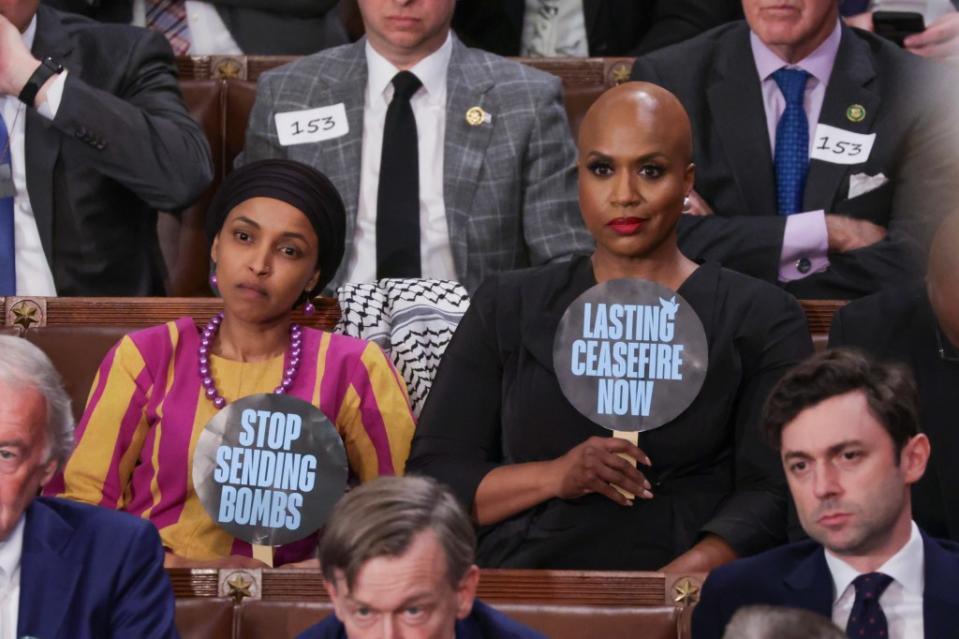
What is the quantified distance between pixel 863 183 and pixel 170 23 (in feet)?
4.94

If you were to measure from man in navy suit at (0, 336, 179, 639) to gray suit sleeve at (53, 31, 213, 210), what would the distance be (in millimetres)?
956

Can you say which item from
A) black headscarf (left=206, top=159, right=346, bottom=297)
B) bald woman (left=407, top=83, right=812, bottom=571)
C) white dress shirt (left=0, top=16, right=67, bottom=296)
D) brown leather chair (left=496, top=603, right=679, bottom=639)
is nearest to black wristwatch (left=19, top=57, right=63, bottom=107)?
white dress shirt (left=0, top=16, right=67, bottom=296)

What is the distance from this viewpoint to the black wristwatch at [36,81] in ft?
9.79

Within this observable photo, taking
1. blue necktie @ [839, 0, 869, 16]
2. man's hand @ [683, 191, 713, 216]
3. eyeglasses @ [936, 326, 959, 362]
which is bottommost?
eyeglasses @ [936, 326, 959, 362]

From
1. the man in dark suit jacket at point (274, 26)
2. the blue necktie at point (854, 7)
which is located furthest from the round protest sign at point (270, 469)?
the blue necktie at point (854, 7)

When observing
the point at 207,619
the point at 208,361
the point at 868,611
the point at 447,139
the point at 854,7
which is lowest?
the point at 207,619

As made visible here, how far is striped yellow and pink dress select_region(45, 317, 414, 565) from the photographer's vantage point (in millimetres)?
2492

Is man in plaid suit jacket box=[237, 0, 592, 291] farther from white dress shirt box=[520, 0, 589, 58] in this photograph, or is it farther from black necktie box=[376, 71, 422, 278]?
white dress shirt box=[520, 0, 589, 58]

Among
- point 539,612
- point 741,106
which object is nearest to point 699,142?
point 741,106

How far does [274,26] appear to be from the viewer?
3.72 m

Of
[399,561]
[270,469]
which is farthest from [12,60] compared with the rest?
[399,561]

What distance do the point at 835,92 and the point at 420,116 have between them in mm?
719

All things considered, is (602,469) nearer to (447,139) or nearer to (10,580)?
(10,580)

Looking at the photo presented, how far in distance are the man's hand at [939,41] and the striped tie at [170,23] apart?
146 centimetres
